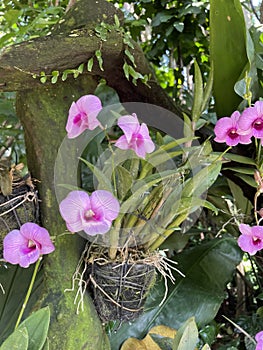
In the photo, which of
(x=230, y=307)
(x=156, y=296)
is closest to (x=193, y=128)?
(x=156, y=296)

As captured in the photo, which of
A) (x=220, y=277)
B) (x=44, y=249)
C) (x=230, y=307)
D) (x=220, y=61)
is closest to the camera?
(x=44, y=249)

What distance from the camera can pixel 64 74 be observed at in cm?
66

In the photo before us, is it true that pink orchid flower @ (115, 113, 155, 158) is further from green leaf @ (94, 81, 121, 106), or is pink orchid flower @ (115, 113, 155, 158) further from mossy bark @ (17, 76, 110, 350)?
green leaf @ (94, 81, 121, 106)

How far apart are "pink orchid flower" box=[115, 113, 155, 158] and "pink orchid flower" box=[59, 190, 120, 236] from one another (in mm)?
69

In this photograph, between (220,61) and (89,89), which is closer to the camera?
(89,89)

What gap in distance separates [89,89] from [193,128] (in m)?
0.18

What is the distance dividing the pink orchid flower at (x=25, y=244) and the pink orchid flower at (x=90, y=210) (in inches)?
2.1

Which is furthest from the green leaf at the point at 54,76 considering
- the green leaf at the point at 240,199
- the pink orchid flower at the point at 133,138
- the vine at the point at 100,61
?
the green leaf at the point at 240,199

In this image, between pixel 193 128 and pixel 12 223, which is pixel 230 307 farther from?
pixel 12 223

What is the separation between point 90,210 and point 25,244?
0.11 m

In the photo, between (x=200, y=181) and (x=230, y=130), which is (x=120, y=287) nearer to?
(x=200, y=181)

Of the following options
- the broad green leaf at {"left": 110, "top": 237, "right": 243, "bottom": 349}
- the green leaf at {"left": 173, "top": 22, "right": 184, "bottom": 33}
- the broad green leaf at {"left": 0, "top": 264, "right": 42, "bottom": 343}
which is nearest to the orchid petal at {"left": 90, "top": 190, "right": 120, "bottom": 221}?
the broad green leaf at {"left": 0, "top": 264, "right": 42, "bottom": 343}

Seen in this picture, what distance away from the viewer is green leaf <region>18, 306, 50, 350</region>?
1.93 feet

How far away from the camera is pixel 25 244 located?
627 mm
